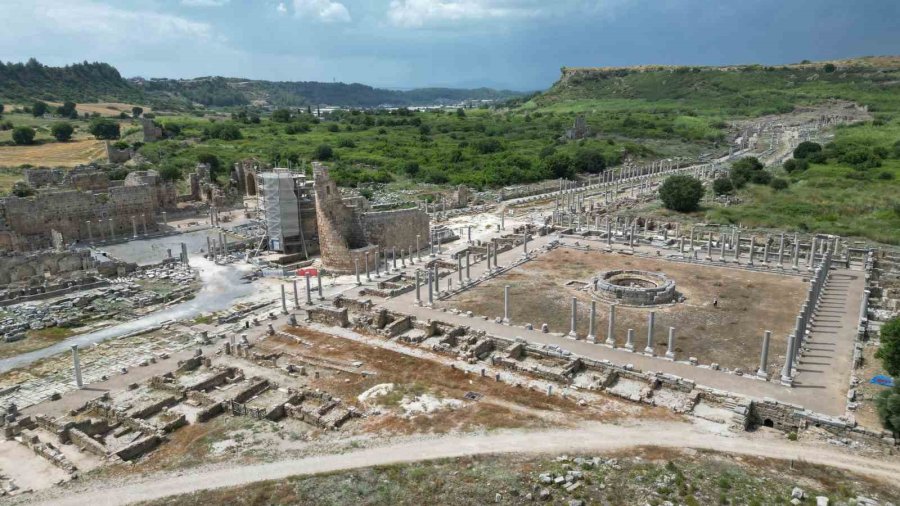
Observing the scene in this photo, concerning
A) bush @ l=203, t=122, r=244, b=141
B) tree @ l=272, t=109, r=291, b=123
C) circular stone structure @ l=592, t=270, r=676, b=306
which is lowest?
circular stone structure @ l=592, t=270, r=676, b=306

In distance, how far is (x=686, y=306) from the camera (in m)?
30.7

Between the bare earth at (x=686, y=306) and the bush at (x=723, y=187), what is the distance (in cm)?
2471

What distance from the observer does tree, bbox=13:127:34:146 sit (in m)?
83.6

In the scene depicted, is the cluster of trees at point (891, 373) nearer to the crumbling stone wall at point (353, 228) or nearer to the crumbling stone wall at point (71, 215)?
the crumbling stone wall at point (353, 228)

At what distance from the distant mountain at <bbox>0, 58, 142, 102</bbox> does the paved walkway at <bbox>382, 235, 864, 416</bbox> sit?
138421mm

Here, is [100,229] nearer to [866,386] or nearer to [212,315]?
[212,315]

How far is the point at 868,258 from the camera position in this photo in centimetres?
3688

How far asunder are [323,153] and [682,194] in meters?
47.1

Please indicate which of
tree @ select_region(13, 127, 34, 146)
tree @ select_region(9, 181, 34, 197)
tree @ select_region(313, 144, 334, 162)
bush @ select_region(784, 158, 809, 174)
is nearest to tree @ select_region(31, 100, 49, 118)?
tree @ select_region(13, 127, 34, 146)

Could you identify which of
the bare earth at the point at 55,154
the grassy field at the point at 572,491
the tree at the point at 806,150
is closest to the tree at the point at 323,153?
the bare earth at the point at 55,154

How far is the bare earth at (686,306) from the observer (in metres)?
26.0

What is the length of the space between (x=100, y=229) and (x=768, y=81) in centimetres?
15384

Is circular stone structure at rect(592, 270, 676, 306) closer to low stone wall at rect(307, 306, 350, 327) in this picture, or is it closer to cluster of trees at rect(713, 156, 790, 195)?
low stone wall at rect(307, 306, 350, 327)

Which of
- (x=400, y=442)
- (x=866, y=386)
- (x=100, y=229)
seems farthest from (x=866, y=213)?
(x=100, y=229)
